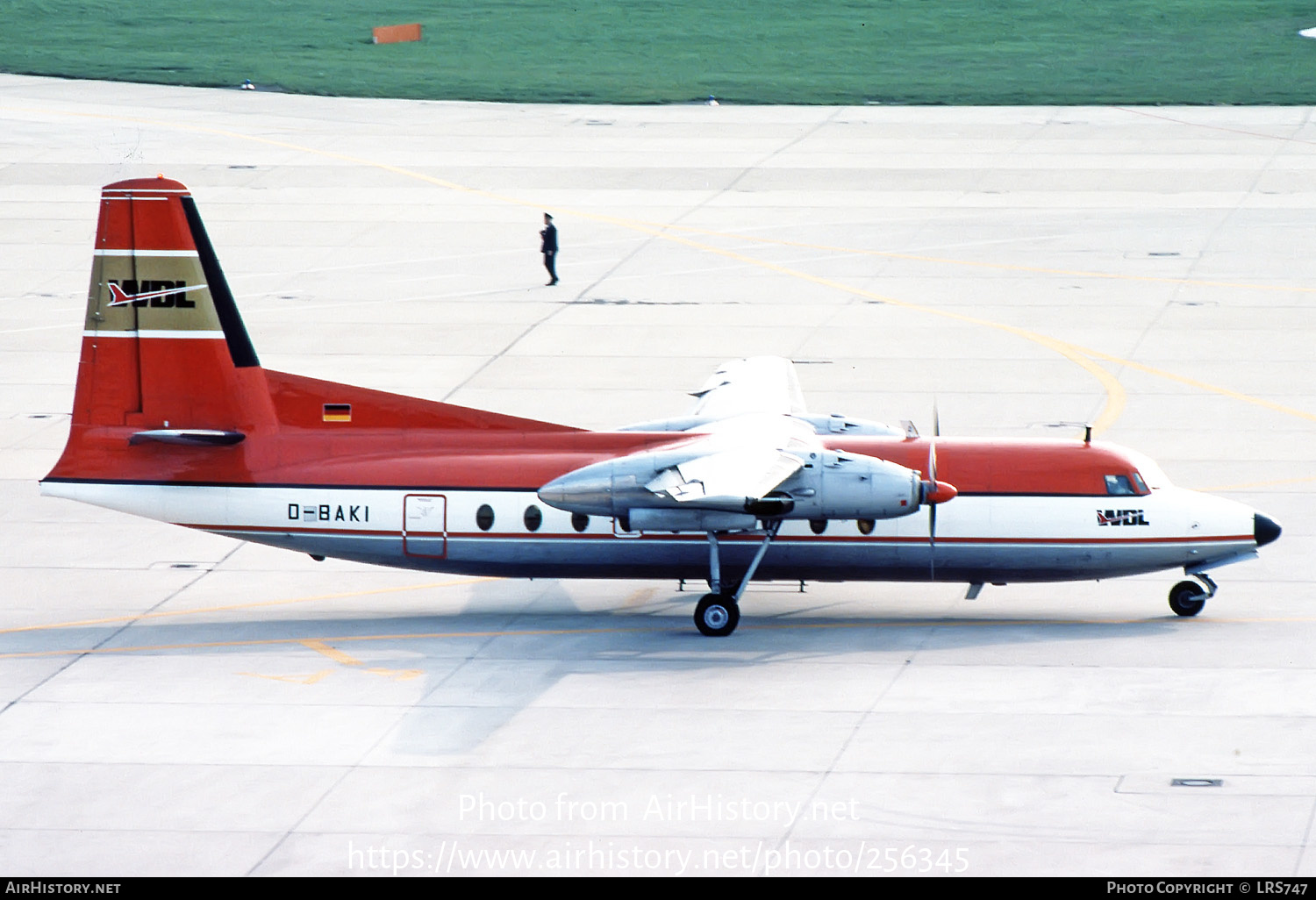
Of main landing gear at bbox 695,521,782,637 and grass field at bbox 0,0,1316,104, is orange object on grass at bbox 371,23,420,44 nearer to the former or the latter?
grass field at bbox 0,0,1316,104

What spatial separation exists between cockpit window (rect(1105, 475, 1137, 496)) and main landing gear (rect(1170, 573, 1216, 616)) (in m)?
1.57

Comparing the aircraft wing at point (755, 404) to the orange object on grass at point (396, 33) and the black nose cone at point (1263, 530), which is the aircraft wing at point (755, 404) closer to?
the black nose cone at point (1263, 530)

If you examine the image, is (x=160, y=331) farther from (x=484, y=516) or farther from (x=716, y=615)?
(x=716, y=615)

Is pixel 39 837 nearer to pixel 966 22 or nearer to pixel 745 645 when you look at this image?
pixel 745 645

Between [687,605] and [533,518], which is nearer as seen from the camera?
[533,518]

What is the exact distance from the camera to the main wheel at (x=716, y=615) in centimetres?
2600

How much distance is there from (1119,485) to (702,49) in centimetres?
5868

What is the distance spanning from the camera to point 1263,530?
26422mm

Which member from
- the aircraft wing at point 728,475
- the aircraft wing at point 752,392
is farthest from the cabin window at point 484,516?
the aircraft wing at point 752,392

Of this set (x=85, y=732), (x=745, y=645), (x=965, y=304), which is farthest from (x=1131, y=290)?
(x=85, y=732)

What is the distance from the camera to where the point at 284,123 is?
228 feet

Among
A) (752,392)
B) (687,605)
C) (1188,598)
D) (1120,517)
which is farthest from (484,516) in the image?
(1188,598)

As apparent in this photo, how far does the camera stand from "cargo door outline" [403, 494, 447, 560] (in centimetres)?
2659

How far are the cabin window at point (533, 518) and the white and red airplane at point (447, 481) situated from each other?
0.04 metres
